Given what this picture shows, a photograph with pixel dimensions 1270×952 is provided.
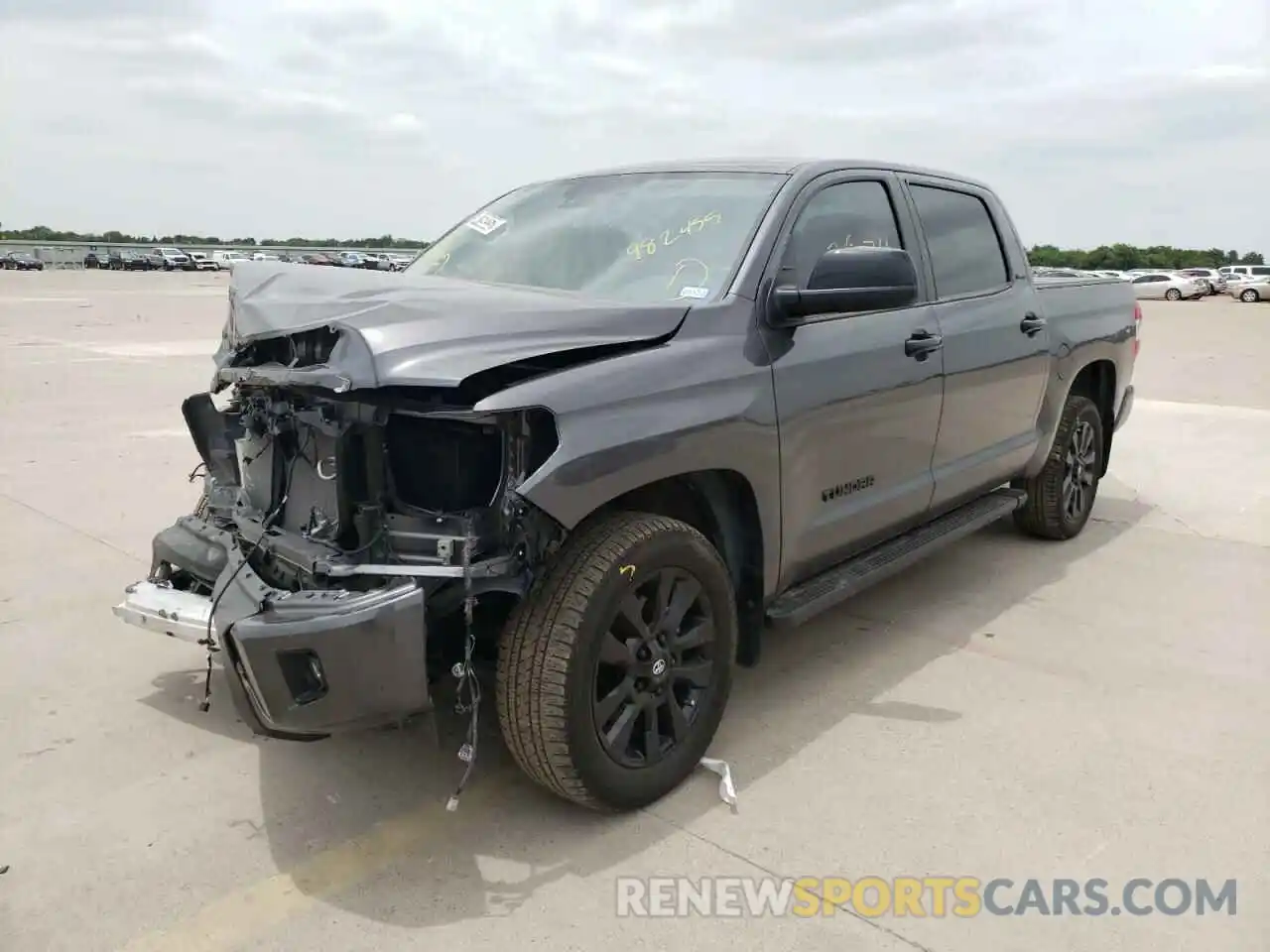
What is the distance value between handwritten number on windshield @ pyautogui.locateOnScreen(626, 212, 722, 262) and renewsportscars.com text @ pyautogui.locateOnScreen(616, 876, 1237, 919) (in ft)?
6.68

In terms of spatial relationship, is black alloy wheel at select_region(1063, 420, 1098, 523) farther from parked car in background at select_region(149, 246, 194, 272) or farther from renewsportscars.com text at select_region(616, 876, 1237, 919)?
parked car in background at select_region(149, 246, 194, 272)

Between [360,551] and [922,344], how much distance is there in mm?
2354

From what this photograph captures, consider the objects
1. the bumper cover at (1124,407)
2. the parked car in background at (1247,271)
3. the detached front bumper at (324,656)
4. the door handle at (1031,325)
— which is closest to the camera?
the detached front bumper at (324,656)

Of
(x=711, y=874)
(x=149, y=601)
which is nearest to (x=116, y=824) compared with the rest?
(x=149, y=601)

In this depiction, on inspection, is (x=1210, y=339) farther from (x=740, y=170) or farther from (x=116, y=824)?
(x=116, y=824)

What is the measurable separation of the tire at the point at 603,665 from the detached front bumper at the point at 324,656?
0.98 ft

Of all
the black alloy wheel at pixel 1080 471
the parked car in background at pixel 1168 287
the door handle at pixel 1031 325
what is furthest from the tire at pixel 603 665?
the parked car in background at pixel 1168 287

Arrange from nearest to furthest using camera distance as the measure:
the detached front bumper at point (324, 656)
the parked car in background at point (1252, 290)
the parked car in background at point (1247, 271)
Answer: the detached front bumper at point (324, 656), the parked car in background at point (1252, 290), the parked car in background at point (1247, 271)

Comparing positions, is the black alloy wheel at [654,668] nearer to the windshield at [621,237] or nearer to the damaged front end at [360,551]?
the damaged front end at [360,551]

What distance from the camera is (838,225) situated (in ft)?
12.7

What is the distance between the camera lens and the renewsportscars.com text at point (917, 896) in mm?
2615

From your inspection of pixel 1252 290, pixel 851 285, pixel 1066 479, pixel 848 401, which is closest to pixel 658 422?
pixel 851 285

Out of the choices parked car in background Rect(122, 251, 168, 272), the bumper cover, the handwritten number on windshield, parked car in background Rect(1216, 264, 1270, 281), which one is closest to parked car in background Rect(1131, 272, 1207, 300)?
parked car in background Rect(1216, 264, 1270, 281)

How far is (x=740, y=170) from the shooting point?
12.6 ft
